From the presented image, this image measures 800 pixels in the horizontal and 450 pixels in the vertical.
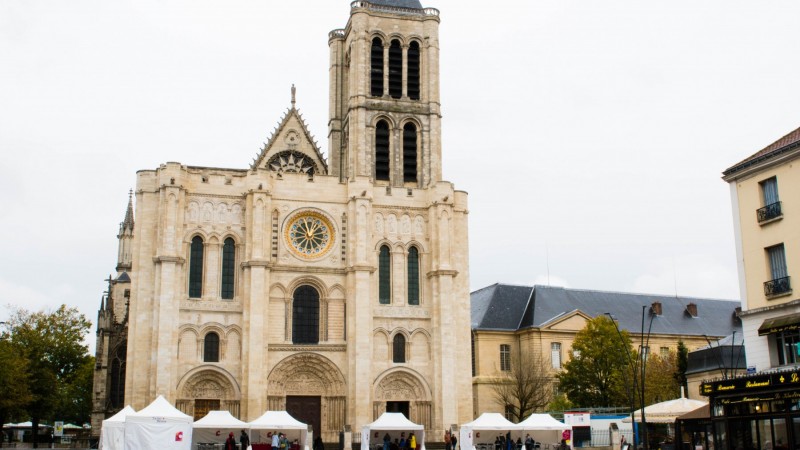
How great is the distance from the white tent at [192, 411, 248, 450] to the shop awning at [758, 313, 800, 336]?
1815 centimetres

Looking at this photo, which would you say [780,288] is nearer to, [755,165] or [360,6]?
[755,165]

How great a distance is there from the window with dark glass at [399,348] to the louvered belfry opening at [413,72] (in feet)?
43.6

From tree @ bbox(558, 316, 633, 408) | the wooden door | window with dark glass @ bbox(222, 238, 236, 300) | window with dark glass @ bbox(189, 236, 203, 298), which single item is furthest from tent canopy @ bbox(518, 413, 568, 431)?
window with dark glass @ bbox(189, 236, 203, 298)

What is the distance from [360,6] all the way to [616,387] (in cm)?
2445

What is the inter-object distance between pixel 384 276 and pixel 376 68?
11847 mm

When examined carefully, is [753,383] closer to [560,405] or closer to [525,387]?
[560,405]

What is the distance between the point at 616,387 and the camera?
149ft

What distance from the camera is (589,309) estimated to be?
60031 mm

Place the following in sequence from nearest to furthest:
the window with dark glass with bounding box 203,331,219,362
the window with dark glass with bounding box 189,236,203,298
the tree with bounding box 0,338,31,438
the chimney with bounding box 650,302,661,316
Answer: the window with dark glass with bounding box 203,331,219,362
the window with dark glass with bounding box 189,236,203,298
the tree with bounding box 0,338,31,438
the chimney with bounding box 650,302,661,316

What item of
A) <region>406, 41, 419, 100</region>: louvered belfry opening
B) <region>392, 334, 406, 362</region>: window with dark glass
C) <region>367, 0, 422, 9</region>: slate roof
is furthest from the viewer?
<region>367, 0, 422, 9</region>: slate roof

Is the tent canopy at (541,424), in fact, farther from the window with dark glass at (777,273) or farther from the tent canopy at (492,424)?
the window with dark glass at (777,273)

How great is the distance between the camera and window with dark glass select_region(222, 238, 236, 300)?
4150 centimetres

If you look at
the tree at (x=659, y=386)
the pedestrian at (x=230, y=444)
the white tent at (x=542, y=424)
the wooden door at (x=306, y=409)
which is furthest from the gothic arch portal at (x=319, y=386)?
the tree at (x=659, y=386)

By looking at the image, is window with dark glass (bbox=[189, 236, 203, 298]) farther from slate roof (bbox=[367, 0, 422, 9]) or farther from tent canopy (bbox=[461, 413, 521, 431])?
slate roof (bbox=[367, 0, 422, 9])
